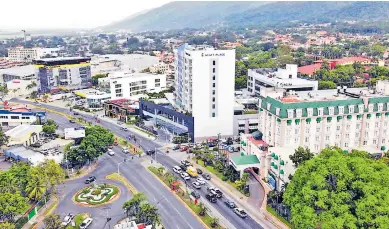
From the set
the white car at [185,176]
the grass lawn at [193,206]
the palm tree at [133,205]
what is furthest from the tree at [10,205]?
the white car at [185,176]

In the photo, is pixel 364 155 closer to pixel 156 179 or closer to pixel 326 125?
pixel 326 125

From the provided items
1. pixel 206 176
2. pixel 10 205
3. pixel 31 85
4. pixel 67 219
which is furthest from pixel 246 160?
pixel 31 85

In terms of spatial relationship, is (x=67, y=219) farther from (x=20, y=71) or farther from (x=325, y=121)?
(x=20, y=71)

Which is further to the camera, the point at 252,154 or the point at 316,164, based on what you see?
the point at 252,154

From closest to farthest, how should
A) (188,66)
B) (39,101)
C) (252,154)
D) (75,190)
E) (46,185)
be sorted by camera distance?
(46,185) → (75,190) → (252,154) → (188,66) → (39,101)

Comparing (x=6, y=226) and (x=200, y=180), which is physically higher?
(x=6, y=226)

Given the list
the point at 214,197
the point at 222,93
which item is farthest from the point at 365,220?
the point at 222,93
